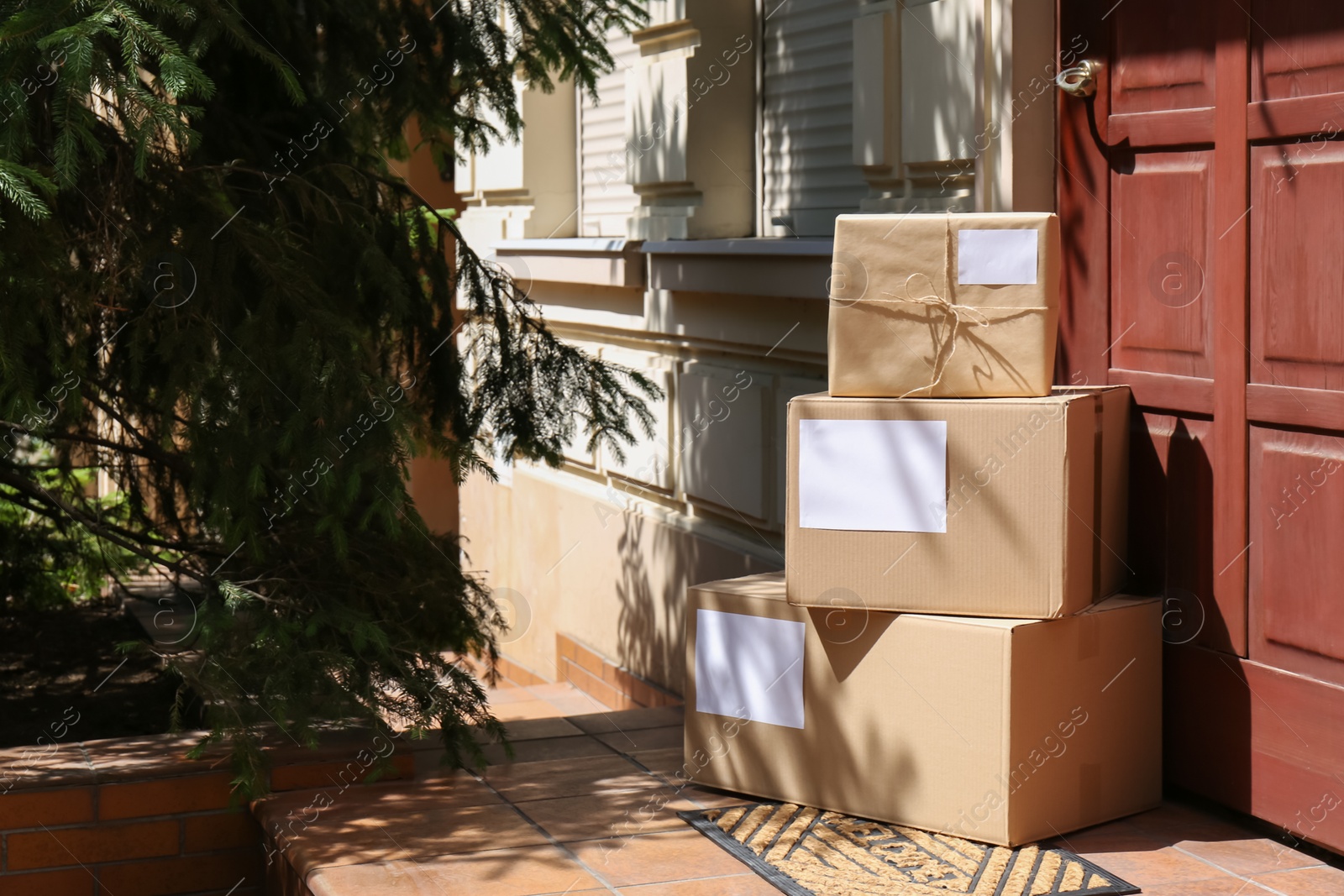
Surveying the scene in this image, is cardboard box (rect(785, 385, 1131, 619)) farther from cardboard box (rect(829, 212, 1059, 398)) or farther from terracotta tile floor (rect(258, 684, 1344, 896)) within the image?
terracotta tile floor (rect(258, 684, 1344, 896))

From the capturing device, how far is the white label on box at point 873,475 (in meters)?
3.56

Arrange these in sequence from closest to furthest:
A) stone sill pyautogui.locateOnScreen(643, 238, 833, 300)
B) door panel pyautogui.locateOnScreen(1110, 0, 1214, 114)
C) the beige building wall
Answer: door panel pyautogui.locateOnScreen(1110, 0, 1214, 114), the beige building wall, stone sill pyautogui.locateOnScreen(643, 238, 833, 300)

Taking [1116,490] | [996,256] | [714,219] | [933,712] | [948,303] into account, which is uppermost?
[714,219]

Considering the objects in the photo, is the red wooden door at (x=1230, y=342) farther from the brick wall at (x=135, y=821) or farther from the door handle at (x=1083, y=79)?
the brick wall at (x=135, y=821)

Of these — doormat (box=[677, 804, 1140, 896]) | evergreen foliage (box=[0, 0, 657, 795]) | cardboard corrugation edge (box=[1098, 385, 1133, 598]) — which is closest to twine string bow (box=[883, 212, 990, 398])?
cardboard corrugation edge (box=[1098, 385, 1133, 598])

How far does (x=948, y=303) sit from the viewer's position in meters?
3.56

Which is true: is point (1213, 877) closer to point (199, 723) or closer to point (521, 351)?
point (521, 351)

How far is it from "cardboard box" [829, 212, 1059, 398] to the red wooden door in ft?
1.65

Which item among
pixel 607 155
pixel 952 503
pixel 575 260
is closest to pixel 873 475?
pixel 952 503

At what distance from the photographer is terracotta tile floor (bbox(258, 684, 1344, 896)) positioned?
A: 3.35m

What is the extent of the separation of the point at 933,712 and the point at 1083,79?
1.75 m

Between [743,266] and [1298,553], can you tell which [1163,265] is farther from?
[743,266]

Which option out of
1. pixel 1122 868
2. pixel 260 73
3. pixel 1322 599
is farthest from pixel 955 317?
pixel 260 73

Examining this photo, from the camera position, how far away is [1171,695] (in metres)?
3.95
